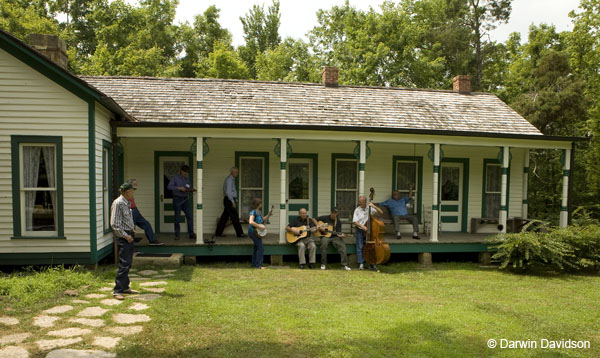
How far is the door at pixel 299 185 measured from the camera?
39.8 feet

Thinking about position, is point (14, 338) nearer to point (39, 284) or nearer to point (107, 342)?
point (107, 342)

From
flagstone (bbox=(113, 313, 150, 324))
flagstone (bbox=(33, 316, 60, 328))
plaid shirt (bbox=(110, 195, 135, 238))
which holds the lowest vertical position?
flagstone (bbox=(113, 313, 150, 324))

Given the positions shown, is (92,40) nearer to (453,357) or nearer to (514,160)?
(514,160)

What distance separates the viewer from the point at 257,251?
973cm

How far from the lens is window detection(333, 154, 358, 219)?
12.3 m

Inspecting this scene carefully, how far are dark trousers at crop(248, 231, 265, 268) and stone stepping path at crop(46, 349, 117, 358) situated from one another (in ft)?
17.1

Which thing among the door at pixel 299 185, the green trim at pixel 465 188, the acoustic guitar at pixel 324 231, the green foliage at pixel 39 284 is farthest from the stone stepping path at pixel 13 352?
the green trim at pixel 465 188

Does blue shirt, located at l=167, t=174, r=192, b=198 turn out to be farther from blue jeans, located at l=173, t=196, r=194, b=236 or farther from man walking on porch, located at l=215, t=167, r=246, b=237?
man walking on porch, located at l=215, t=167, r=246, b=237

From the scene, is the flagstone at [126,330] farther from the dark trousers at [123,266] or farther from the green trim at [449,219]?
the green trim at [449,219]

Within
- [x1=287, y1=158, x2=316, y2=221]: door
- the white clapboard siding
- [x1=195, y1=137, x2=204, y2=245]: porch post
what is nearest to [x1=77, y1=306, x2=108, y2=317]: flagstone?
the white clapboard siding

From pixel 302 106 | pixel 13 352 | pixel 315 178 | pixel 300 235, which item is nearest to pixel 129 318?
pixel 13 352

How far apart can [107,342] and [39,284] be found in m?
2.94

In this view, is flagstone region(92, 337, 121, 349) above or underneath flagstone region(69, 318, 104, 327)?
above

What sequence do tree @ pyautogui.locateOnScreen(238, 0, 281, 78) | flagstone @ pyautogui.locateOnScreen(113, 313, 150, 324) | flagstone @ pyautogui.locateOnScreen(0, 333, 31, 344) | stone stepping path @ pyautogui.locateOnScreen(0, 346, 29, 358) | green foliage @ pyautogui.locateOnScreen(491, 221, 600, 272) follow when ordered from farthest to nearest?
tree @ pyautogui.locateOnScreen(238, 0, 281, 78) < green foliage @ pyautogui.locateOnScreen(491, 221, 600, 272) < flagstone @ pyautogui.locateOnScreen(113, 313, 150, 324) < flagstone @ pyautogui.locateOnScreen(0, 333, 31, 344) < stone stepping path @ pyautogui.locateOnScreen(0, 346, 29, 358)
